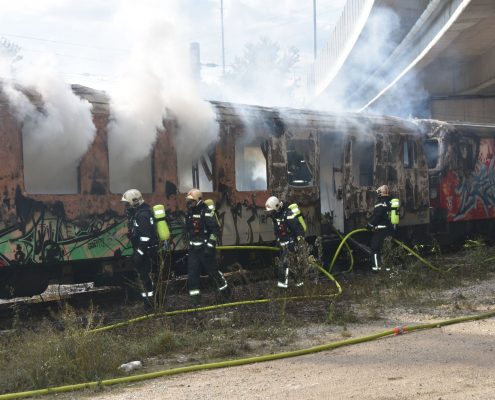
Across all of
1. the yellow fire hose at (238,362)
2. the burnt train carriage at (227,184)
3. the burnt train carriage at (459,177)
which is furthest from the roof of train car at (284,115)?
the yellow fire hose at (238,362)

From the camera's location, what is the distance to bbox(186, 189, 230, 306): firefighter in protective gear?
9680 mm

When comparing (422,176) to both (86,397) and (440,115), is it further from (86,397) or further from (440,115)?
(440,115)

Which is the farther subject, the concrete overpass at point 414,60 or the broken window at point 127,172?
the concrete overpass at point 414,60

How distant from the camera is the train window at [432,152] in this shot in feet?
52.1

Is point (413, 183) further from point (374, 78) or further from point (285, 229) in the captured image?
point (374, 78)

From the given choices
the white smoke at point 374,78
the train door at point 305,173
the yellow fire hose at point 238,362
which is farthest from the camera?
the white smoke at point 374,78

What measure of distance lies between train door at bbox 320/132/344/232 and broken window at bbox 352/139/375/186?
506 mm

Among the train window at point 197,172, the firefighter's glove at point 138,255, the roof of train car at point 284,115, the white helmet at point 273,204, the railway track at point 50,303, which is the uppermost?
the roof of train car at point 284,115

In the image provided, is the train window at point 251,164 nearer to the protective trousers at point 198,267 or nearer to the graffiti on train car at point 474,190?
the protective trousers at point 198,267

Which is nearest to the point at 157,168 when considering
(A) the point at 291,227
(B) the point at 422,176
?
(A) the point at 291,227

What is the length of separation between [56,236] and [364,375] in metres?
4.98

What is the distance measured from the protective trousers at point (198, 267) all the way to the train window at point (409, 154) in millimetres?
6569

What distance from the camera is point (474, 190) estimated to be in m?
16.7

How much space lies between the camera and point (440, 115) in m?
30.8
